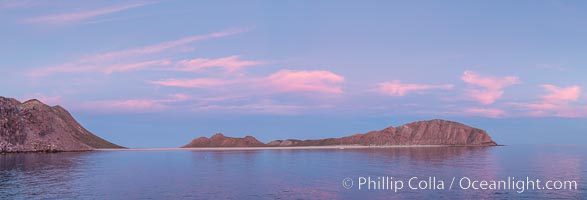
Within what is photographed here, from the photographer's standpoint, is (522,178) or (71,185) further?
(522,178)

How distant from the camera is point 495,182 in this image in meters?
67.9

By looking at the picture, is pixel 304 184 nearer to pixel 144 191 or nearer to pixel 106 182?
pixel 144 191

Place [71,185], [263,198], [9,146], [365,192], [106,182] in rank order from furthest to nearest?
1. [9,146]
2. [106,182]
3. [71,185]
4. [365,192]
5. [263,198]

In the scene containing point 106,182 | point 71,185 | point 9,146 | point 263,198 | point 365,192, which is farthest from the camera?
point 9,146

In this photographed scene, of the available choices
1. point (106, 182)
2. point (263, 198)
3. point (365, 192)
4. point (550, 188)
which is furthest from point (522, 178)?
point (106, 182)

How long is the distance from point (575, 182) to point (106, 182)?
67.1 meters

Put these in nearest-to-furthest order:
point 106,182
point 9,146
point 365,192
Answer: point 365,192 < point 106,182 < point 9,146

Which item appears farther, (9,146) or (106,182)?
(9,146)

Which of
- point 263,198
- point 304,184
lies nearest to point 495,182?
point 304,184

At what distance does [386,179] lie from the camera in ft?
236

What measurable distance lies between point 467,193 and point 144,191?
3898 centimetres

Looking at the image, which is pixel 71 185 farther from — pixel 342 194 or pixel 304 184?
pixel 342 194

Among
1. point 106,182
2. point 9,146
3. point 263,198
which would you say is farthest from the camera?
point 9,146

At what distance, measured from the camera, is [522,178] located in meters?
73.7
